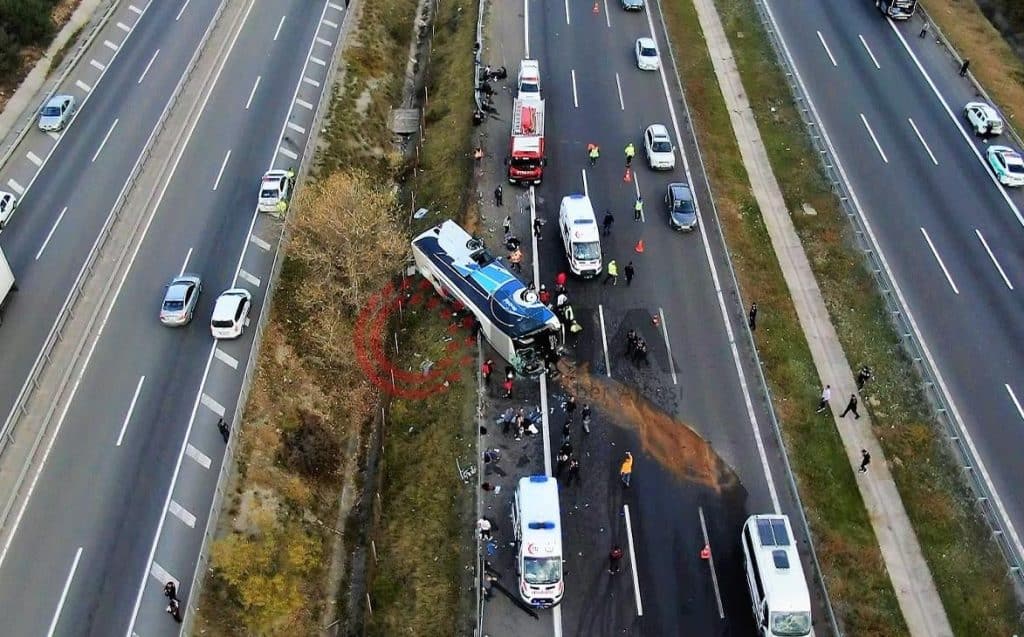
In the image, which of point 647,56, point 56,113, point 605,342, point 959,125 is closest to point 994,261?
point 959,125

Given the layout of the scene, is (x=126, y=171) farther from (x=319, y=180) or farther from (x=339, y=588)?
(x=339, y=588)

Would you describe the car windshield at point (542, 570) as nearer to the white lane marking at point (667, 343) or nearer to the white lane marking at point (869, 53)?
the white lane marking at point (667, 343)

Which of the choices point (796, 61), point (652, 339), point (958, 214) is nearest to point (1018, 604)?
point (652, 339)

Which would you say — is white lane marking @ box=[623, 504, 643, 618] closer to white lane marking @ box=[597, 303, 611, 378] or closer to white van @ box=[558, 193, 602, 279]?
white lane marking @ box=[597, 303, 611, 378]

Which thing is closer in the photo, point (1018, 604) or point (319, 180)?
point (1018, 604)

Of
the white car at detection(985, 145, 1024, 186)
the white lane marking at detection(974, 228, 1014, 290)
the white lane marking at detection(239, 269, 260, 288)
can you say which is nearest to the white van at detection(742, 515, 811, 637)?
the white lane marking at detection(974, 228, 1014, 290)

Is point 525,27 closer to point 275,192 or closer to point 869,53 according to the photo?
point 869,53
